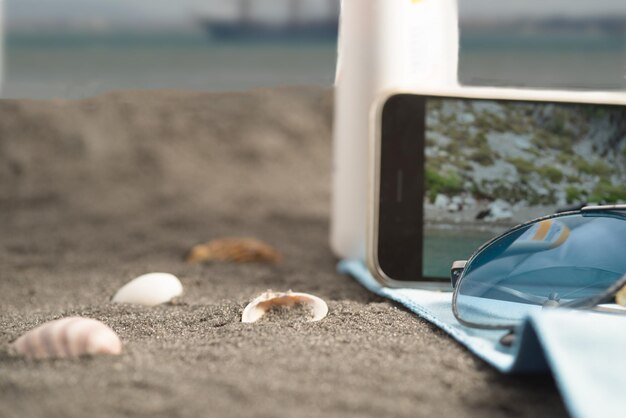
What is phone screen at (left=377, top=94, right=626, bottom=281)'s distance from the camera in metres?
1.29

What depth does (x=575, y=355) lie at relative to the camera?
0.71m

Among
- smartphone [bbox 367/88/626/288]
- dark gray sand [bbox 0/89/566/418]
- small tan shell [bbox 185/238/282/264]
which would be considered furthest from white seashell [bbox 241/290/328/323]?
small tan shell [bbox 185/238/282/264]

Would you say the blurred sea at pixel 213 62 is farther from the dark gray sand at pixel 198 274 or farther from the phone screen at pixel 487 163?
the phone screen at pixel 487 163

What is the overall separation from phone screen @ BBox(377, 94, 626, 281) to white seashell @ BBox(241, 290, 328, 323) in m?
0.23

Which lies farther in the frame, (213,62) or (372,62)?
(213,62)

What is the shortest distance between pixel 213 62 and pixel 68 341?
182cm

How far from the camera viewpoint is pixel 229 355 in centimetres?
83

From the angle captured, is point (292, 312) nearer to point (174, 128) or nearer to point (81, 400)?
point (81, 400)

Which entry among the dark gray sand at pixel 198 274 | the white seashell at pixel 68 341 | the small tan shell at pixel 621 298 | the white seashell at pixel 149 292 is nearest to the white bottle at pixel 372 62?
the dark gray sand at pixel 198 274

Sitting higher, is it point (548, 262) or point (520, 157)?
point (520, 157)

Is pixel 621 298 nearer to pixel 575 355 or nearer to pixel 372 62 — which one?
pixel 575 355

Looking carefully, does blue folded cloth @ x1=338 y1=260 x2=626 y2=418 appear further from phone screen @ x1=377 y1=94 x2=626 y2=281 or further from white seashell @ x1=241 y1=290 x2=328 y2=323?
phone screen @ x1=377 y1=94 x2=626 y2=281

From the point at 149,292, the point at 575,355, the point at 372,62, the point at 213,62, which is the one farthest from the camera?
the point at 213,62

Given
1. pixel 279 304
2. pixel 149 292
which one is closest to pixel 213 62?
pixel 149 292
